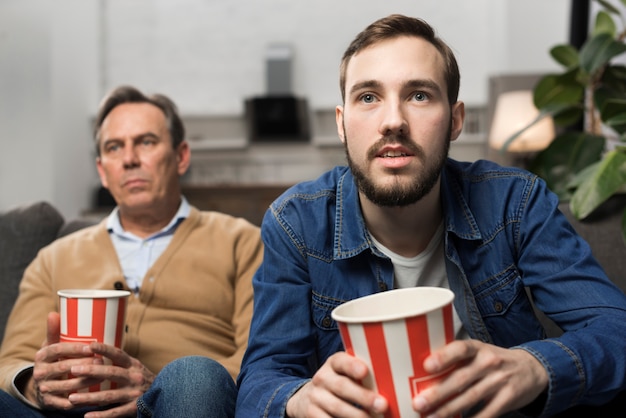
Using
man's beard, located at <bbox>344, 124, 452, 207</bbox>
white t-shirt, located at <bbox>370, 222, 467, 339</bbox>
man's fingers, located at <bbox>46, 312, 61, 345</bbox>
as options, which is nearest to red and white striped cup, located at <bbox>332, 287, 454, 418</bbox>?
man's beard, located at <bbox>344, 124, 452, 207</bbox>

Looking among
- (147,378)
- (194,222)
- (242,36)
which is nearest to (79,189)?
(242,36)

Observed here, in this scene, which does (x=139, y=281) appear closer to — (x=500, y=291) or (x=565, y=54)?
(x=500, y=291)

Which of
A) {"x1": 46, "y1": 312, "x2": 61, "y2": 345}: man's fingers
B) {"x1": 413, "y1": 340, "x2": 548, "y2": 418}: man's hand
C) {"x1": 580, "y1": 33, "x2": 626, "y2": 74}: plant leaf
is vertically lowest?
{"x1": 46, "y1": 312, "x2": 61, "y2": 345}: man's fingers

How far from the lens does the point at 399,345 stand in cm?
71

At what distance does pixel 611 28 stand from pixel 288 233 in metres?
1.71

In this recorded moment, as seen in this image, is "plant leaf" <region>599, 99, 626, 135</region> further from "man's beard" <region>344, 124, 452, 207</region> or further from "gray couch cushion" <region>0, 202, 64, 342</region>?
"gray couch cushion" <region>0, 202, 64, 342</region>

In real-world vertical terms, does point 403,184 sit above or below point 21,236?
Answer: above

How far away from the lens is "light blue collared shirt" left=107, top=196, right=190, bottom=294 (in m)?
1.83

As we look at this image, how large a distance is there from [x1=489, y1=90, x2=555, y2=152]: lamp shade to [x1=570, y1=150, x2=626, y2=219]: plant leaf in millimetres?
2853

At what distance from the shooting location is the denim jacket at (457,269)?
3.61ft

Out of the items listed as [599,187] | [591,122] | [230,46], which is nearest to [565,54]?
[591,122]

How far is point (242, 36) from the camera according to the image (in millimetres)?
7266

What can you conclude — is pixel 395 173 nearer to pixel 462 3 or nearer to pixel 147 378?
pixel 147 378

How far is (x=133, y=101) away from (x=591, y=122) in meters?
1.59
